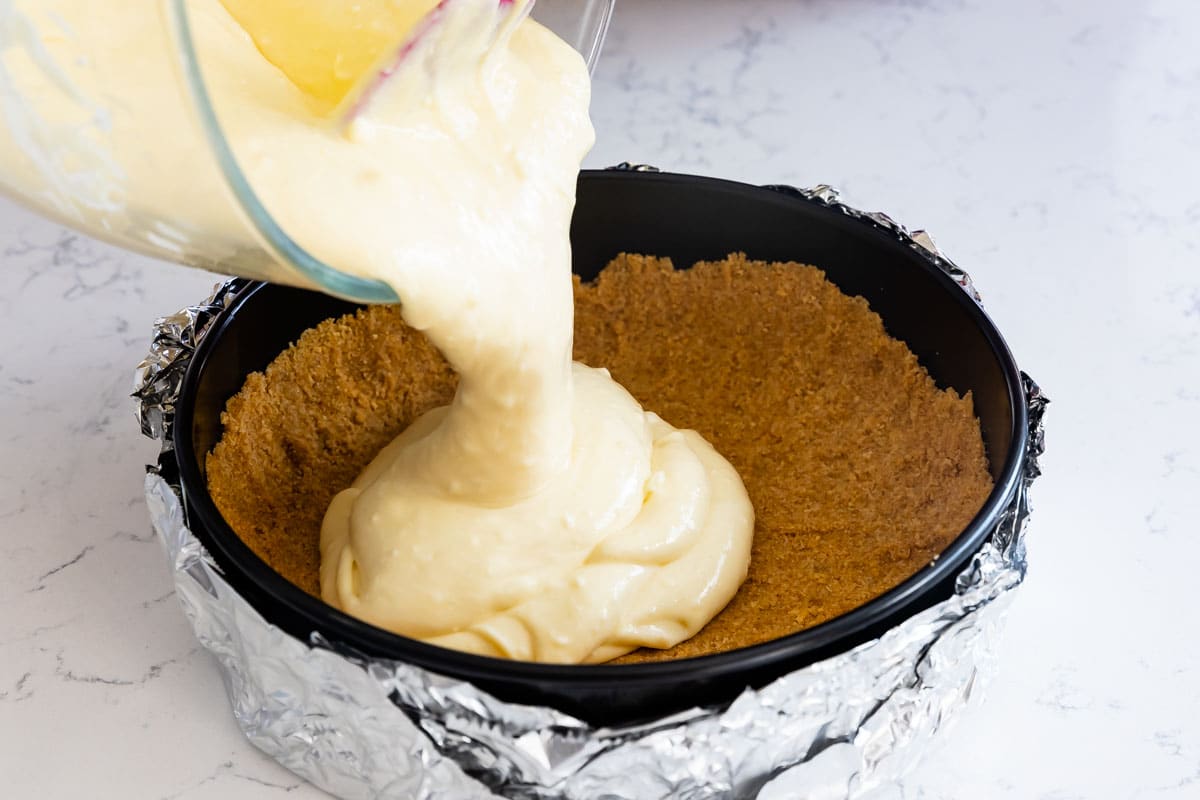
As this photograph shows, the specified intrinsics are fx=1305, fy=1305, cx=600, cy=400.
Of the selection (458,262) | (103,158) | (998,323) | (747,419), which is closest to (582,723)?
(458,262)

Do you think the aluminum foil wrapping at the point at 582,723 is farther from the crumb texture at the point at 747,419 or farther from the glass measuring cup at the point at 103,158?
the glass measuring cup at the point at 103,158

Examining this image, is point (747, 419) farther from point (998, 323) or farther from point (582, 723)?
point (582, 723)

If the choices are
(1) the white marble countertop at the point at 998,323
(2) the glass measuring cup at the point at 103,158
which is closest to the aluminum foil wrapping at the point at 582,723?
(1) the white marble countertop at the point at 998,323

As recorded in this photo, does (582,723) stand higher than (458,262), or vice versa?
(458,262)

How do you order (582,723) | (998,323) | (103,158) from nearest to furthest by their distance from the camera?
(103,158) < (582,723) < (998,323)

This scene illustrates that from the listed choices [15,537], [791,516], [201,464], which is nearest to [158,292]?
[15,537]

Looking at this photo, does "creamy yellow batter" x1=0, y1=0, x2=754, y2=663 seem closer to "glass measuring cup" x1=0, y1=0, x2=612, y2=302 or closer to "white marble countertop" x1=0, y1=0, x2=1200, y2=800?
"glass measuring cup" x1=0, y1=0, x2=612, y2=302
